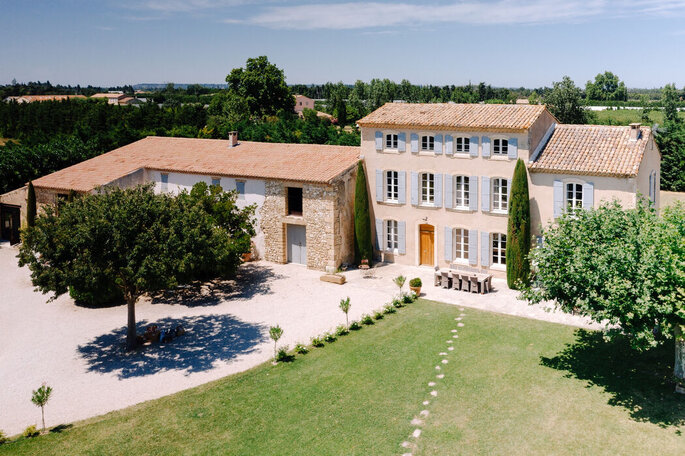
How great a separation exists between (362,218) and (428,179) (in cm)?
395

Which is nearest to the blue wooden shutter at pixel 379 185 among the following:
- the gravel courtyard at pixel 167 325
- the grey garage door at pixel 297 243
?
the gravel courtyard at pixel 167 325

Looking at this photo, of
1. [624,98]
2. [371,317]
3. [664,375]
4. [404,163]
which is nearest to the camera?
[664,375]

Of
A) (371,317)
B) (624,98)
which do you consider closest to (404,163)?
(371,317)

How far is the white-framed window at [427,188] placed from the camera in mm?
29297

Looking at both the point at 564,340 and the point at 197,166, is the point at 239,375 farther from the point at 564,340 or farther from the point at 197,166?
the point at 197,166

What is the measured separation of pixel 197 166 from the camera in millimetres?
33906

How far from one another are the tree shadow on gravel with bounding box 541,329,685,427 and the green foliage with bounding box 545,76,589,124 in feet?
118

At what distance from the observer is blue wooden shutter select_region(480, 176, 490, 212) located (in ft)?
90.0

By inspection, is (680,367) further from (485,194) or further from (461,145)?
(461,145)

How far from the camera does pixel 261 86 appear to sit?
7469cm

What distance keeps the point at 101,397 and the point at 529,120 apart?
20524mm

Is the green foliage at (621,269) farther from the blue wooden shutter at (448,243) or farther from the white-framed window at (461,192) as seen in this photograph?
the blue wooden shutter at (448,243)

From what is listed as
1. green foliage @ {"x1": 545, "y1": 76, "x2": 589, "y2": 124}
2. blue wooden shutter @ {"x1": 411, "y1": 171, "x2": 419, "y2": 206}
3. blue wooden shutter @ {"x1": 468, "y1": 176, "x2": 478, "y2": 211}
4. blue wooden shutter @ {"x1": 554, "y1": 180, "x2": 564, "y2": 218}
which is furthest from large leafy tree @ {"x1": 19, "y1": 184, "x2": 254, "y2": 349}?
green foliage @ {"x1": 545, "y1": 76, "x2": 589, "y2": 124}

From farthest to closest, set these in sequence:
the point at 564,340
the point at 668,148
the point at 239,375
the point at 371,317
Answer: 1. the point at 668,148
2. the point at 371,317
3. the point at 564,340
4. the point at 239,375
